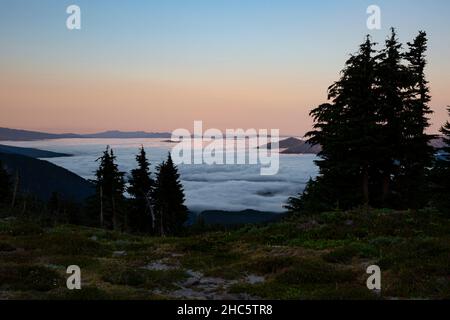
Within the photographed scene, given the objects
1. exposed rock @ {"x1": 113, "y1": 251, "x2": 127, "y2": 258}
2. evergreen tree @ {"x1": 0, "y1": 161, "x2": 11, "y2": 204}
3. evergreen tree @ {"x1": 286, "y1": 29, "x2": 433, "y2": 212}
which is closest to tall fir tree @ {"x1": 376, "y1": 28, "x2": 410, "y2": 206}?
evergreen tree @ {"x1": 286, "y1": 29, "x2": 433, "y2": 212}

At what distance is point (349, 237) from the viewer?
1869 centimetres

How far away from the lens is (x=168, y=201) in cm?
Answer: 7131

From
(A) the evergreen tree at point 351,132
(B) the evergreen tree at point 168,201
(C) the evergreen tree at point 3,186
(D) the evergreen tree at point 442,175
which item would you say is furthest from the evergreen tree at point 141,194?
(D) the evergreen tree at point 442,175

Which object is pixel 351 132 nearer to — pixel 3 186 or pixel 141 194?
pixel 141 194

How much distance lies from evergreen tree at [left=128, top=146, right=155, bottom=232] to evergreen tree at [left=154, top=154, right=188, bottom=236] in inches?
59.0

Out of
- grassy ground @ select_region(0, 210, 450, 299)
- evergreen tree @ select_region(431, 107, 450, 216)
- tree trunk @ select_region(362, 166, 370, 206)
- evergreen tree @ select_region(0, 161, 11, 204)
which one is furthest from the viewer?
evergreen tree @ select_region(0, 161, 11, 204)

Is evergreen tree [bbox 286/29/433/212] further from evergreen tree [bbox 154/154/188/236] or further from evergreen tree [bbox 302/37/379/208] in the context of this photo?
evergreen tree [bbox 154/154/188/236]

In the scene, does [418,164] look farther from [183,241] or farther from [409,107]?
[183,241]

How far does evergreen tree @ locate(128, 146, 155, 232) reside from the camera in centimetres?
6625

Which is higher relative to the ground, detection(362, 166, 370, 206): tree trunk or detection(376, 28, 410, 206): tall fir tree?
detection(376, 28, 410, 206): tall fir tree

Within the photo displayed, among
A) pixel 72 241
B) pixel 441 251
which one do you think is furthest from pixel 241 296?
pixel 72 241

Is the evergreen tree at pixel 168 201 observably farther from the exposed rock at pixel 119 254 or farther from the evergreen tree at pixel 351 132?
the exposed rock at pixel 119 254

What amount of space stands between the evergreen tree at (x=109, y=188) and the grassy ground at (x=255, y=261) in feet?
132

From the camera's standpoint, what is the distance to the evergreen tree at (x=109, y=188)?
6308 centimetres
